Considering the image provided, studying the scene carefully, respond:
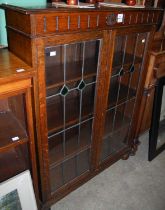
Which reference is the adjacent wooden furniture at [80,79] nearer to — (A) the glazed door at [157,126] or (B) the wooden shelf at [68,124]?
(B) the wooden shelf at [68,124]

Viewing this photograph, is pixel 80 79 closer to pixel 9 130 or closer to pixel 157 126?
pixel 9 130

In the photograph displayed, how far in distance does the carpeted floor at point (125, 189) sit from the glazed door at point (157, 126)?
0.38ft

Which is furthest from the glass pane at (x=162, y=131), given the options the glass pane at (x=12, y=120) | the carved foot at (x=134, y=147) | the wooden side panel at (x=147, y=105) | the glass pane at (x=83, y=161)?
the glass pane at (x=12, y=120)

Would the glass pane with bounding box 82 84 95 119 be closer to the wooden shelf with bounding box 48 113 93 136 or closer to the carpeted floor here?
the wooden shelf with bounding box 48 113 93 136

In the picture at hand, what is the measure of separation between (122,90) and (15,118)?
2.68 feet

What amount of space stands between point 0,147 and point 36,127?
197mm

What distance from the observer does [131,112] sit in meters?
1.75

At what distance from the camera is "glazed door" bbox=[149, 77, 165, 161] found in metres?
1.82

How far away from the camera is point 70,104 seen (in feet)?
4.68

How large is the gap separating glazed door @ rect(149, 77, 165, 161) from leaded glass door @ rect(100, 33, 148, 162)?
0.24 m

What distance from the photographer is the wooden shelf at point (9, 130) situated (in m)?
1.07

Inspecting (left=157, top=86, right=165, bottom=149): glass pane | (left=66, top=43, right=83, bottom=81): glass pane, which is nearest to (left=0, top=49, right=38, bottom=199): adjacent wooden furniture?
(left=66, top=43, right=83, bottom=81): glass pane

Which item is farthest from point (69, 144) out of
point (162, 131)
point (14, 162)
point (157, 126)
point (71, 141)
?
point (162, 131)

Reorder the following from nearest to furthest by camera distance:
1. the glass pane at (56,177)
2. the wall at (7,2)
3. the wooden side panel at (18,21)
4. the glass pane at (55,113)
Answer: the wooden side panel at (18,21), the wall at (7,2), the glass pane at (55,113), the glass pane at (56,177)
